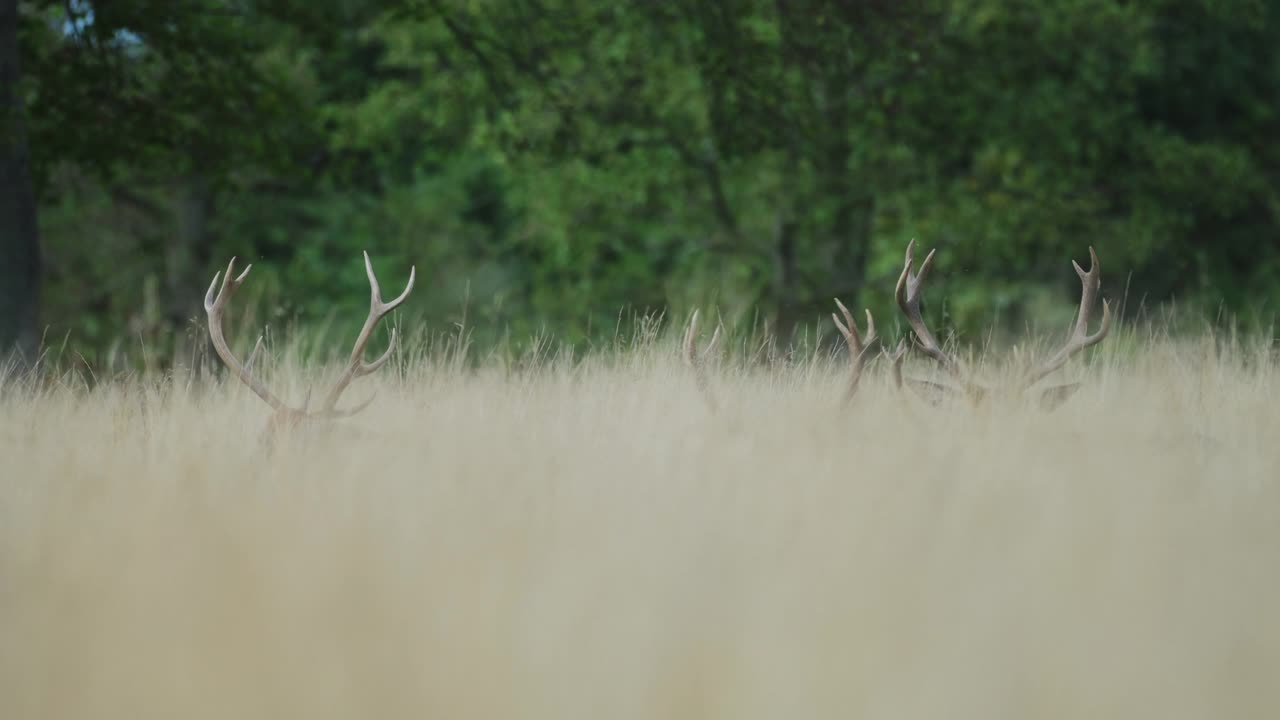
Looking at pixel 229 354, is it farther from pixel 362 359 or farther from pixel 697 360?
pixel 697 360

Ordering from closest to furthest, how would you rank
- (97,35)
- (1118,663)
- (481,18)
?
(1118,663) < (97,35) < (481,18)

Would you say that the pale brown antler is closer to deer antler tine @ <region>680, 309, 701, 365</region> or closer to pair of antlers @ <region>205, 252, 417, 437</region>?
deer antler tine @ <region>680, 309, 701, 365</region>

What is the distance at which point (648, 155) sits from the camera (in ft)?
49.3

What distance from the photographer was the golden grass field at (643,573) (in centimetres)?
235

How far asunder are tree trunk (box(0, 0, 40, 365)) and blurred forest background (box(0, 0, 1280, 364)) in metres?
0.02

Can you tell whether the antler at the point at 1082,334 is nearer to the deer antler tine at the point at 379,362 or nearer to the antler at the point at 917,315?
the antler at the point at 917,315

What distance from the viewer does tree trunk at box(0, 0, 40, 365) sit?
29.1 ft

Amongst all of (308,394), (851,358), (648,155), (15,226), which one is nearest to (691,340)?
(851,358)

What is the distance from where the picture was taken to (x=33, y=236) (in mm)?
9227

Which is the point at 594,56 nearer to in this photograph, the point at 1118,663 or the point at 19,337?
the point at 19,337

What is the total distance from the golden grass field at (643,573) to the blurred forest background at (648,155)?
6.44 m

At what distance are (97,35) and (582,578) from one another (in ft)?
28.8

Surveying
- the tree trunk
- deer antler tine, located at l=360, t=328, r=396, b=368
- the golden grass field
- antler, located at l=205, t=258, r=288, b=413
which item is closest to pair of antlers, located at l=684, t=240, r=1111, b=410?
the golden grass field

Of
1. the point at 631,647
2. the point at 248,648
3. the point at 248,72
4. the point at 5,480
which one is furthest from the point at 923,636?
the point at 248,72
